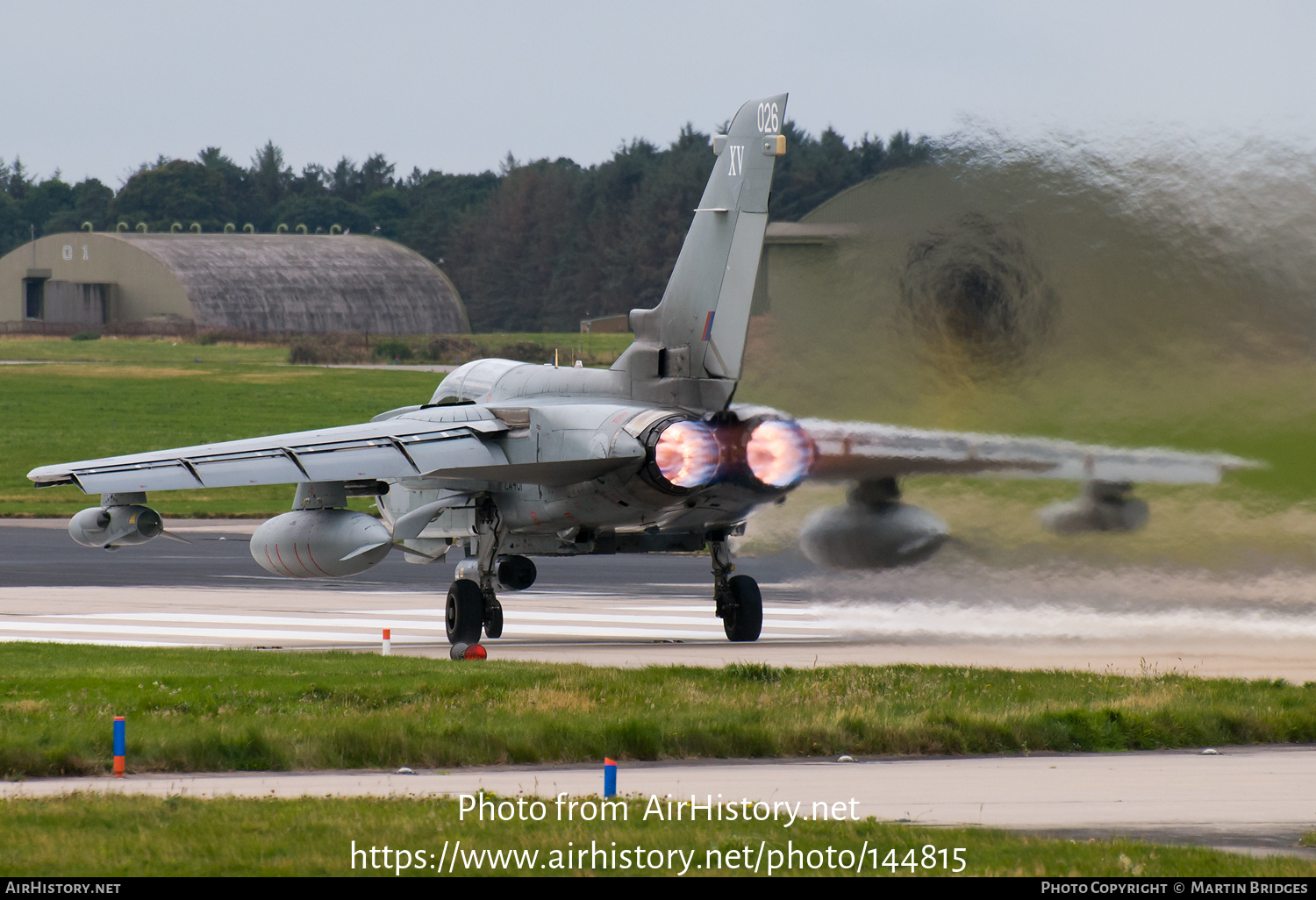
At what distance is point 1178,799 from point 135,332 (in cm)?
9240


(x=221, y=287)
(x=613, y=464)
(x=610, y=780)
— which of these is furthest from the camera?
(x=221, y=287)

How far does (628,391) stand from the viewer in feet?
77.4

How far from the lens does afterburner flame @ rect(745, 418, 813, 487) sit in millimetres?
21094

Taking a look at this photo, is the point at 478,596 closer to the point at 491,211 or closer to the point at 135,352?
the point at 135,352

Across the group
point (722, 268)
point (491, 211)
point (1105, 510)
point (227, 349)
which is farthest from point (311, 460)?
point (491, 211)

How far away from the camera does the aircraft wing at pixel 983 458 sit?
18484 millimetres

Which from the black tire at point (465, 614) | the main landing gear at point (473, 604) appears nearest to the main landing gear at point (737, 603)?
the main landing gear at point (473, 604)

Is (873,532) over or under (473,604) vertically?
over

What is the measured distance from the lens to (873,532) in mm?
20828

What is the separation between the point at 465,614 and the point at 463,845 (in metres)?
12.6

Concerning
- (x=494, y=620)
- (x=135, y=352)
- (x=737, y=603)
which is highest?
(x=135, y=352)

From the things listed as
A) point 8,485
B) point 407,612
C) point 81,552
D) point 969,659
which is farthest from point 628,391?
point 8,485

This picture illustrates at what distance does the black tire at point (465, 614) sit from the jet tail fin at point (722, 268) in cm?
367
